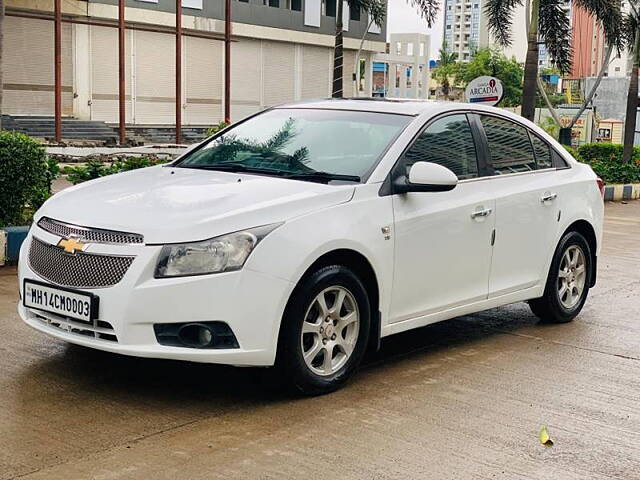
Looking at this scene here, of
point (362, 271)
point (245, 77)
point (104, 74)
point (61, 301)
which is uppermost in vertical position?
point (245, 77)

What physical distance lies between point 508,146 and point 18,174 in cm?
467

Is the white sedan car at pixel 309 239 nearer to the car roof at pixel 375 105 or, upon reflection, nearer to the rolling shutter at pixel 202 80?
the car roof at pixel 375 105

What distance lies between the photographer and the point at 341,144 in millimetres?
5918

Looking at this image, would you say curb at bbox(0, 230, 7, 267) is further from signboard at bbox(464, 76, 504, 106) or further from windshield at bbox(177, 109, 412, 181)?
signboard at bbox(464, 76, 504, 106)

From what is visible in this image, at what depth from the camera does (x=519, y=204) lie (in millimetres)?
6637

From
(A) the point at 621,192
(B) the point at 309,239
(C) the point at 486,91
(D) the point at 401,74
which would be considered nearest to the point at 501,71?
(D) the point at 401,74

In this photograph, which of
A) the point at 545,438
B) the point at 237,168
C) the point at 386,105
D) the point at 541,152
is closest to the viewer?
the point at 545,438

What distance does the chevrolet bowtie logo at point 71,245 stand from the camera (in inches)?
193

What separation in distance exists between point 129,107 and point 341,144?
29.6 metres

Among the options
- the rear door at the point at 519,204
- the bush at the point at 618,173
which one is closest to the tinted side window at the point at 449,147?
the rear door at the point at 519,204

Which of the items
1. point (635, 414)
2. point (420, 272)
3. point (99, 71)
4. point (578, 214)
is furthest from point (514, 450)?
point (99, 71)

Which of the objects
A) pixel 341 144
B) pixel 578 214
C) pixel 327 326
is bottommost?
pixel 327 326

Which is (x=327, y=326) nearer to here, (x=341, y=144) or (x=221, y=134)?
(x=341, y=144)

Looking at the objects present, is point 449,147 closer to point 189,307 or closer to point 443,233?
point 443,233
